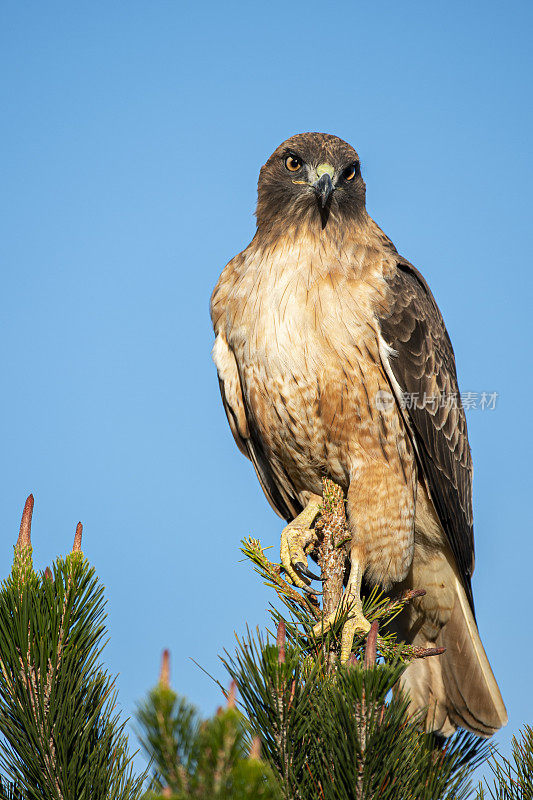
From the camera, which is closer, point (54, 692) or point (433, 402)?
point (54, 692)

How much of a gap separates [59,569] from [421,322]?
3.22m

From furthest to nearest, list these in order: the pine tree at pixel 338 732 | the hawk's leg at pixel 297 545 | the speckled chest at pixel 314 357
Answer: the speckled chest at pixel 314 357 → the hawk's leg at pixel 297 545 → the pine tree at pixel 338 732

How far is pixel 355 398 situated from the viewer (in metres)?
4.54

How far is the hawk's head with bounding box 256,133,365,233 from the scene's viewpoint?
4840 mm

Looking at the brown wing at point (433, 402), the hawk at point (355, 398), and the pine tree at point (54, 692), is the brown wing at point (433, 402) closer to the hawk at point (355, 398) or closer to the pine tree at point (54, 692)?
the hawk at point (355, 398)

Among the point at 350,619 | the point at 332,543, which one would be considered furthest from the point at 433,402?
the point at 350,619

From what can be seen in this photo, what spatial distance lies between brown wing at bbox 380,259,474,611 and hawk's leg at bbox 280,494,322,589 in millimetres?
959

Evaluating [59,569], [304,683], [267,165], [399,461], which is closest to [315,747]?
[304,683]

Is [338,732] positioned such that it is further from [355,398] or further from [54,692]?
[355,398]

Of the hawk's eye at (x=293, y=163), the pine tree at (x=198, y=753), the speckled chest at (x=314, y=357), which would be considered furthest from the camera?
the hawk's eye at (x=293, y=163)

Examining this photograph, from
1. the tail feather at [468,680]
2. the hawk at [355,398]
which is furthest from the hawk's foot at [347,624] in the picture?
the tail feather at [468,680]

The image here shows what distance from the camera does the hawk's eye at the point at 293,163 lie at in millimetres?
4972

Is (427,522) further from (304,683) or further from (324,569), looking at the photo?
(304,683)

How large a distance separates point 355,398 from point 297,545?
0.97m
